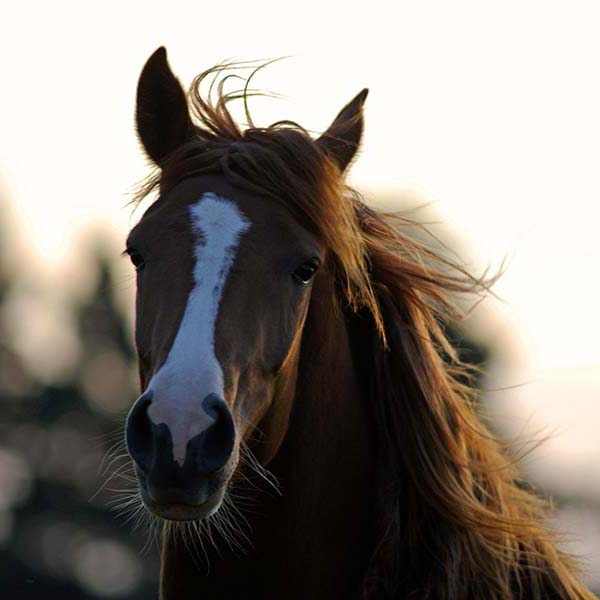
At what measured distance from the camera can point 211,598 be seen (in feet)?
19.1

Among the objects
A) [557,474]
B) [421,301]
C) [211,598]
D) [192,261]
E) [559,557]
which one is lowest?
[211,598]

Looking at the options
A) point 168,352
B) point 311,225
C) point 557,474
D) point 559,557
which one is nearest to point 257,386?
point 168,352

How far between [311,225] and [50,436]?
37264 millimetres

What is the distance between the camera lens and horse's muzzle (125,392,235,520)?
16.7ft

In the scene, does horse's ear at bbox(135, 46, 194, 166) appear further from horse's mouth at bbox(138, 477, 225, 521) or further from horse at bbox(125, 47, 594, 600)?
horse's mouth at bbox(138, 477, 225, 521)

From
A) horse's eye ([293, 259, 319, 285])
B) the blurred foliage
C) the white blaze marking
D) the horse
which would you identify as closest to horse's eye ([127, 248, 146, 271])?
the horse

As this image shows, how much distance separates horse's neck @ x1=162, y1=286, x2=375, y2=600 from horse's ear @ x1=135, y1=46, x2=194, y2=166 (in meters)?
1.03

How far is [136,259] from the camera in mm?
5891

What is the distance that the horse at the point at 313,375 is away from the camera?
564 centimetres

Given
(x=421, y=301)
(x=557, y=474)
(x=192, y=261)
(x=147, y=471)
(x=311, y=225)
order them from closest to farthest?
(x=147, y=471)
(x=192, y=261)
(x=311, y=225)
(x=421, y=301)
(x=557, y=474)

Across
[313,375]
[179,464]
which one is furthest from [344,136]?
[179,464]

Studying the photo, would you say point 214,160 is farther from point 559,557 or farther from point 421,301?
point 559,557

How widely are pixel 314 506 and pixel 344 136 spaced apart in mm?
1631

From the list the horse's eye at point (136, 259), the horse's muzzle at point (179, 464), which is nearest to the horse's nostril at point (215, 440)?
the horse's muzzle at point (179, 464)
